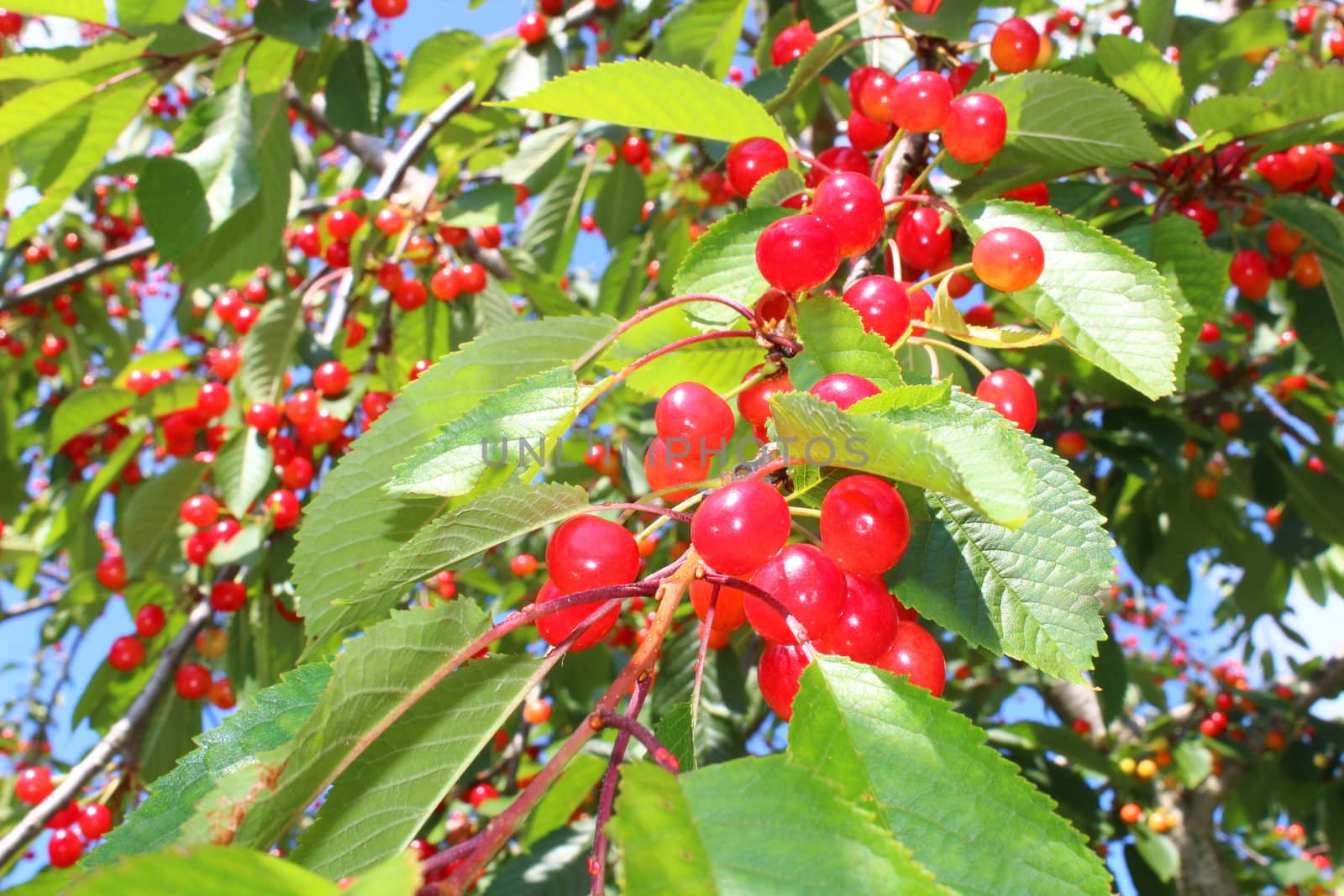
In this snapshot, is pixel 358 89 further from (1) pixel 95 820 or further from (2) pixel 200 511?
(1) pixel 95 820

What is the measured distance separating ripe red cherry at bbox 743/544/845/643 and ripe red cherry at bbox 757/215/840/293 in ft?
1.14

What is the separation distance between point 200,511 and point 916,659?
6.91 feet

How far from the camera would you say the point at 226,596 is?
2.20m

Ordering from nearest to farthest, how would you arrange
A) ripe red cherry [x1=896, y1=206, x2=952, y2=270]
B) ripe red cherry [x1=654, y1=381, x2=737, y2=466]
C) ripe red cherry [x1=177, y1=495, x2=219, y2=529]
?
1. ripe red cherry [x1=654, y1=381, x2=737, y2=466]
2. ripe red cherry [x1=896, y1=206, x2=952, y2=270]
3. ripe red cherry [x1=177, y1=495, x2=219, y2=529]

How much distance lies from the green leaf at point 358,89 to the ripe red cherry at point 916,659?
219cm

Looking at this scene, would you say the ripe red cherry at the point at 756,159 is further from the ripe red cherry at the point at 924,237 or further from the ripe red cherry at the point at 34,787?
the ripe red cherry at the point at 34,787

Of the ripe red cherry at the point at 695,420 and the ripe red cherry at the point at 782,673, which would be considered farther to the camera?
the ripe red cherry at the point at 695,420

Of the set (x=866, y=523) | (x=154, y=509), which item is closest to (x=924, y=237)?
(x=866, y=523)

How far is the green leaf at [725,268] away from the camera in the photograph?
1.13 m

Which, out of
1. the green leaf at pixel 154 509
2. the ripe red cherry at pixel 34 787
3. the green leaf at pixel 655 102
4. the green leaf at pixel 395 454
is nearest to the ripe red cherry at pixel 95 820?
the green leaf at pixel 154 509

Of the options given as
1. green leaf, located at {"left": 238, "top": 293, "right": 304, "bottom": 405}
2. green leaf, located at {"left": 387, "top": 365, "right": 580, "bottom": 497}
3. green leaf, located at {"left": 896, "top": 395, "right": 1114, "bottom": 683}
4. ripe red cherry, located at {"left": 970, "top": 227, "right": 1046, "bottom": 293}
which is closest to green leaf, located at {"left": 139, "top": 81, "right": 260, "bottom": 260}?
green leaf, located at {"left": 238, "top": 293, "right": 304, "bottom": 405}

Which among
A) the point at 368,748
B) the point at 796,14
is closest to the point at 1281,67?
the point at 796,14

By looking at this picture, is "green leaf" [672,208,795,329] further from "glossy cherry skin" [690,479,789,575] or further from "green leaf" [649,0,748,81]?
"green leaf" [649,0,748,81]

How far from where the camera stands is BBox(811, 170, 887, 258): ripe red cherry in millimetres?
1089
